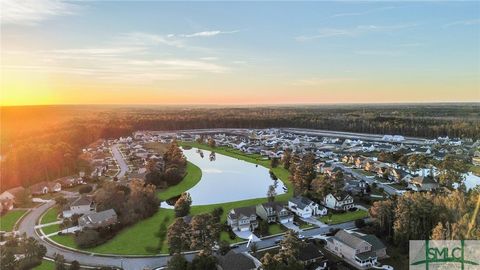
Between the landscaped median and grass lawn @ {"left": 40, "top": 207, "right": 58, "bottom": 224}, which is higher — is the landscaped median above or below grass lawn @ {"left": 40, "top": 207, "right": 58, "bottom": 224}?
below

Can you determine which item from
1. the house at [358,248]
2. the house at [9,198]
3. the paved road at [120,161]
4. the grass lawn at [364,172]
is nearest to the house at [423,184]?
the grass lawn at [364,172]

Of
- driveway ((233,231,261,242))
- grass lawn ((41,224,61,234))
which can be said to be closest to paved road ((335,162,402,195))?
driveway ((233,231,261,242))

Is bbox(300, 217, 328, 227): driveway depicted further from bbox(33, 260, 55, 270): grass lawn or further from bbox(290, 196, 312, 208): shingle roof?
bbox(33, 260, 55, 270): grass lawn

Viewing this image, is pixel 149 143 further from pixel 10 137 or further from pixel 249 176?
pixel 249 176

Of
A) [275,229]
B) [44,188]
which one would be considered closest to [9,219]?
[44,188]

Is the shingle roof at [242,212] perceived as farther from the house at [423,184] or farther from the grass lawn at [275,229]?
the house at [423,184]

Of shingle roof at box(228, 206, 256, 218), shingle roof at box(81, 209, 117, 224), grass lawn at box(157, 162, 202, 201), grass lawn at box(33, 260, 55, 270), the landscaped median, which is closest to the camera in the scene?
grass lawn at box(33, 260, 55, 270)

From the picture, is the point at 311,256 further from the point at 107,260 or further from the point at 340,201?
the point at 107,260
